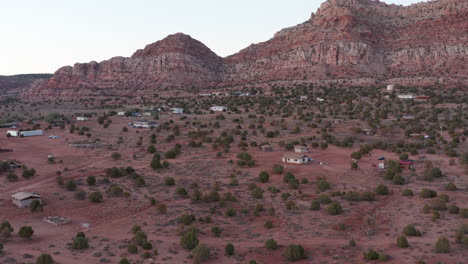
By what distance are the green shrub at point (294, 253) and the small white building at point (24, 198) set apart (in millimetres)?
17229

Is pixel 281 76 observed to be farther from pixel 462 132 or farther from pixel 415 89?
pixel 462 132

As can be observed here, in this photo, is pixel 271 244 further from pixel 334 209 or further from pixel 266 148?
pixel 266 148

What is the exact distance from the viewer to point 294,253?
18.4 metres

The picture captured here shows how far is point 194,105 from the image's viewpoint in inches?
3287

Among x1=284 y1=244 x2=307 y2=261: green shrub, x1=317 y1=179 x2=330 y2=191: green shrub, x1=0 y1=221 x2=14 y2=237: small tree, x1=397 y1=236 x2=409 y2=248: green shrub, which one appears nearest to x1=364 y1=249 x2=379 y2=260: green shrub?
x1=397 y1=236 x2=409 y2=248: green shrub

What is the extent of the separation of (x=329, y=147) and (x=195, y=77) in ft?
262

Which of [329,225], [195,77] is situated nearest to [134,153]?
[329,225]

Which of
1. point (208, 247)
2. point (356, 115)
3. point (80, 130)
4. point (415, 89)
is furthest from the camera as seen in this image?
point (415, 89)

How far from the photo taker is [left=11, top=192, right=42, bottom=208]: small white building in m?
25.0

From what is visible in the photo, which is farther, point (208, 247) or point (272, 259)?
point (208, 247)

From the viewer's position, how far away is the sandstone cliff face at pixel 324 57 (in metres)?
98.0

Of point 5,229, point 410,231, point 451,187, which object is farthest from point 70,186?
point 451,187

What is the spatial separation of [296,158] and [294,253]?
2004 centimetres

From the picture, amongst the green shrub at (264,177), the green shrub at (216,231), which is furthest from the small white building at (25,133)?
the green shrub at (216,231)
